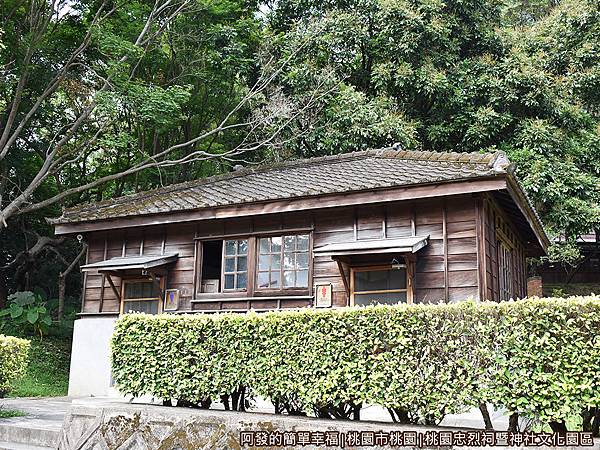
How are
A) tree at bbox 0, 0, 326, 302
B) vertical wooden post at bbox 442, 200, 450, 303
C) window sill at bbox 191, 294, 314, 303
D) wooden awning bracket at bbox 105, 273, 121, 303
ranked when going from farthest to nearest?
1. tree at bbox 0, 0, 326, 302
2. wooden awning bracket at bbox 105, 273, 121, 303
3. window sill at bbox 191, 294, 314, 303
4. vertical wooden post at bbox 442, 200, 450, 303

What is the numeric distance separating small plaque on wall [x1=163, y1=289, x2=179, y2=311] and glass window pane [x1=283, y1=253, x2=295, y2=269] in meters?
2.34

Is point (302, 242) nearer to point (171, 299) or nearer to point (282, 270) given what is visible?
point (282, 270)

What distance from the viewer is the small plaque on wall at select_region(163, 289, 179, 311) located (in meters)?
11.2

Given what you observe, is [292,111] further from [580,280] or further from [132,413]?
[580,280]

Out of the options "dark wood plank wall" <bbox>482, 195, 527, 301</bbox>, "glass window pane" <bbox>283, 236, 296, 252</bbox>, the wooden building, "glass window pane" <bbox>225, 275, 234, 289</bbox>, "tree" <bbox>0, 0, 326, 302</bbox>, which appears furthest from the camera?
"tree" <bbox>0, 0, 326, 302</bbox>

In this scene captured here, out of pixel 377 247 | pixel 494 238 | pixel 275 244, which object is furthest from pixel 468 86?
pixel 377 247

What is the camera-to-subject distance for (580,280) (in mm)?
22547

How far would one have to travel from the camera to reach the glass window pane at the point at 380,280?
31.1ft

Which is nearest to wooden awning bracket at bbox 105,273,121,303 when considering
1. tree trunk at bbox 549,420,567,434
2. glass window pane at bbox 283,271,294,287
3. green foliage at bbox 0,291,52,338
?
glass window pane at bbox 283,271,294,287

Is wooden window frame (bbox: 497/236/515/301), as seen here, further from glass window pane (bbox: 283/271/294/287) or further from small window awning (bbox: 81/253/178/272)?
small window awning (bbox: 81/253/178/272)

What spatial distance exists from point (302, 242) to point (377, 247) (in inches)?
68.6

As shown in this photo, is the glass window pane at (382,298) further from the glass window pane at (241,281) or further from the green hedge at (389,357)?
the green hedge at (389,357)

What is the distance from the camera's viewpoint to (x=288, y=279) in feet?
33.8

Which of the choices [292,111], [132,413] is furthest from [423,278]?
[292,111]
